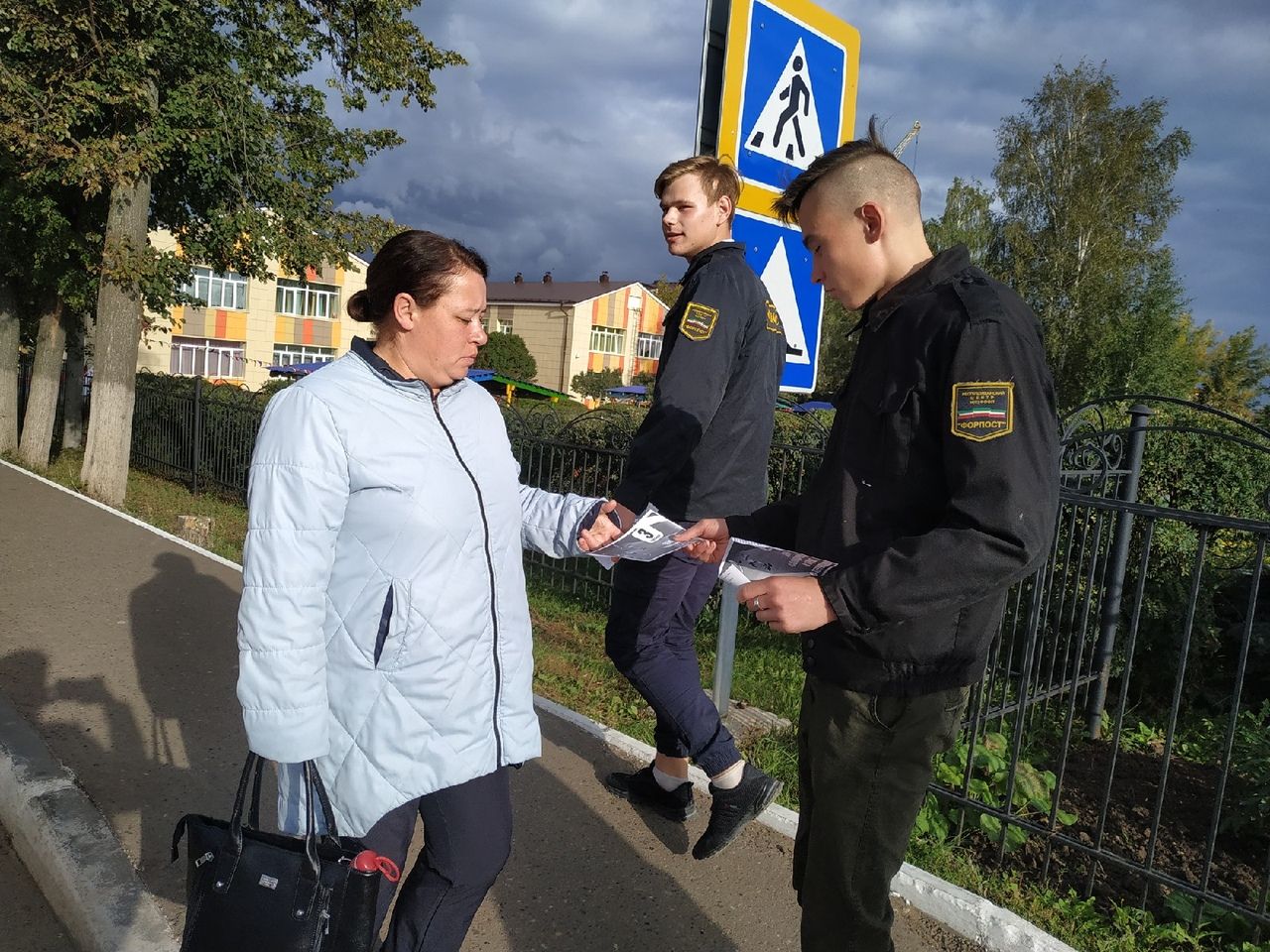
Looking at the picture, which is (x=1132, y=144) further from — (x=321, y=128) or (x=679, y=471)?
(x=679, y=471)

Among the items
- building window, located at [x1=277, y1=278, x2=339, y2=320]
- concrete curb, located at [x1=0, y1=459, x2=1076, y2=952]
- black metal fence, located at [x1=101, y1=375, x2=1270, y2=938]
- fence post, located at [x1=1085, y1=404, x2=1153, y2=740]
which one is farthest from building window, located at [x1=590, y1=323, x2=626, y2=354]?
concrete curb, located at [x1=0, y1=459, x2=1076, y2=952]

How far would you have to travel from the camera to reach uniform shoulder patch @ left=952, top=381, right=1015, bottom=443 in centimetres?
152

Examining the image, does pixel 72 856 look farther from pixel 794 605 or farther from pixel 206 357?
pixel 206 357

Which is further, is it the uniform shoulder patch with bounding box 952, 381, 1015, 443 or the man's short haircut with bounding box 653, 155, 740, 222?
the man's short haircut with bounding box 653, 155, 740, 222

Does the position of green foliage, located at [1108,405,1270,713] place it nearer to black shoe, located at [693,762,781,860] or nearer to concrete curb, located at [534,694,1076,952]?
concrete curb, located at [534,694,1076,952]

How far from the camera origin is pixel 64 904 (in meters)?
2.90

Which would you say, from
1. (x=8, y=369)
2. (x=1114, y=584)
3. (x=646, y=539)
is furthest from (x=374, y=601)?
(x=8, y=369)

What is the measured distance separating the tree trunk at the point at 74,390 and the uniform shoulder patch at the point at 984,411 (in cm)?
1870

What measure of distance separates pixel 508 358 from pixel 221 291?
15.4 meters

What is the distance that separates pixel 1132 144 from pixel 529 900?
30913 mm

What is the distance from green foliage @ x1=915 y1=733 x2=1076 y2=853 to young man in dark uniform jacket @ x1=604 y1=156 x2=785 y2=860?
2.55 feet

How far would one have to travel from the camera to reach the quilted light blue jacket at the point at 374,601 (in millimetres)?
1896

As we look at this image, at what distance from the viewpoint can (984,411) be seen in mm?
1524

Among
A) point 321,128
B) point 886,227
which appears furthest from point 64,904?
point 321,128
